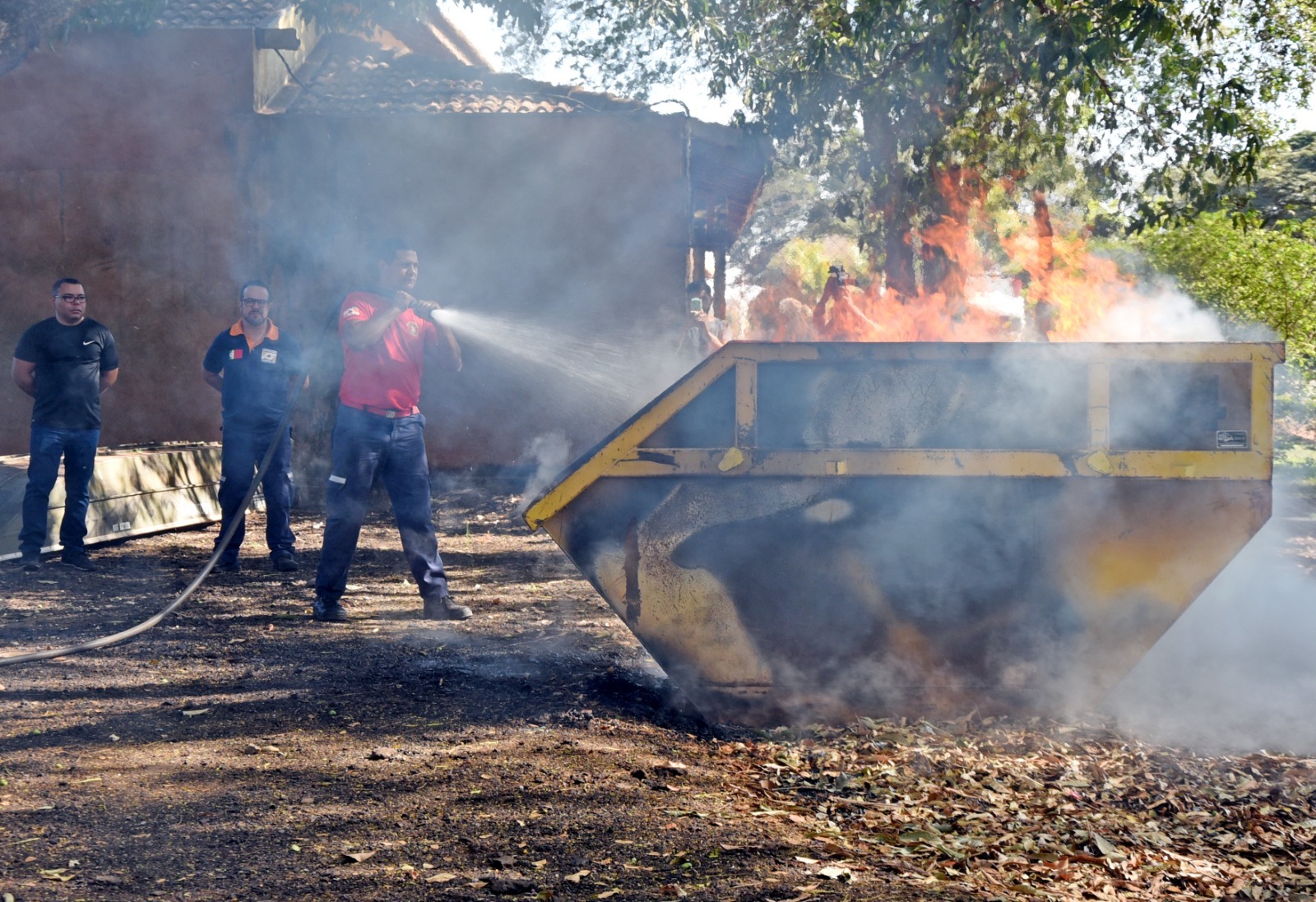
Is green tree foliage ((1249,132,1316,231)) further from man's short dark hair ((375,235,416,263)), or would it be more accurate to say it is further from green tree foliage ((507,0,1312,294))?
man's short dark hair ((375,235,416,263))

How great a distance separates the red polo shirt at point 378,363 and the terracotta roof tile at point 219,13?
9492mm

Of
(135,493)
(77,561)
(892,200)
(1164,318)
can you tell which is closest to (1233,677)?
(892,200)

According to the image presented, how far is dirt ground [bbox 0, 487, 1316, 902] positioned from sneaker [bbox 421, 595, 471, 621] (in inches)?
23.4

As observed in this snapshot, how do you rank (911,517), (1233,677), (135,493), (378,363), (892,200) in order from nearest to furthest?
1. (911,517)
2. (1233,677)
3. (378,363)
4. (135,493)
5. (892,200)

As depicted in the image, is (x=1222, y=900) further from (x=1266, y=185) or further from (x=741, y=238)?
(x=741, y=238)

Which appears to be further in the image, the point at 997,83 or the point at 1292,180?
the point at 1292,180

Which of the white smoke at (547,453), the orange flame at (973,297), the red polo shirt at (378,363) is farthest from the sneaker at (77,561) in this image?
the white smoke at (547,453)

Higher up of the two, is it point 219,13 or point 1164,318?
point 219,13

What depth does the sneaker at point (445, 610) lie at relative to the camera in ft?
21.1

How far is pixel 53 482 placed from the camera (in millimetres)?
8062

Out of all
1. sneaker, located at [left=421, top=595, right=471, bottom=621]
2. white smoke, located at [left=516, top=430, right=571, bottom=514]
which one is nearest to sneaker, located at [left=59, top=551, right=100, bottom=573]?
sneaker, located at [left=421, top=595, right=471, bottom=621]

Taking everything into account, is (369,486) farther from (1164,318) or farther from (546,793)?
(1164,318)

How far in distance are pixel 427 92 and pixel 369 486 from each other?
375 inches

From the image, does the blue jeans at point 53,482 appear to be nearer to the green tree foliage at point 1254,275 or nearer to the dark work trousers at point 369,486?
the dark work trousers at point 369,486
